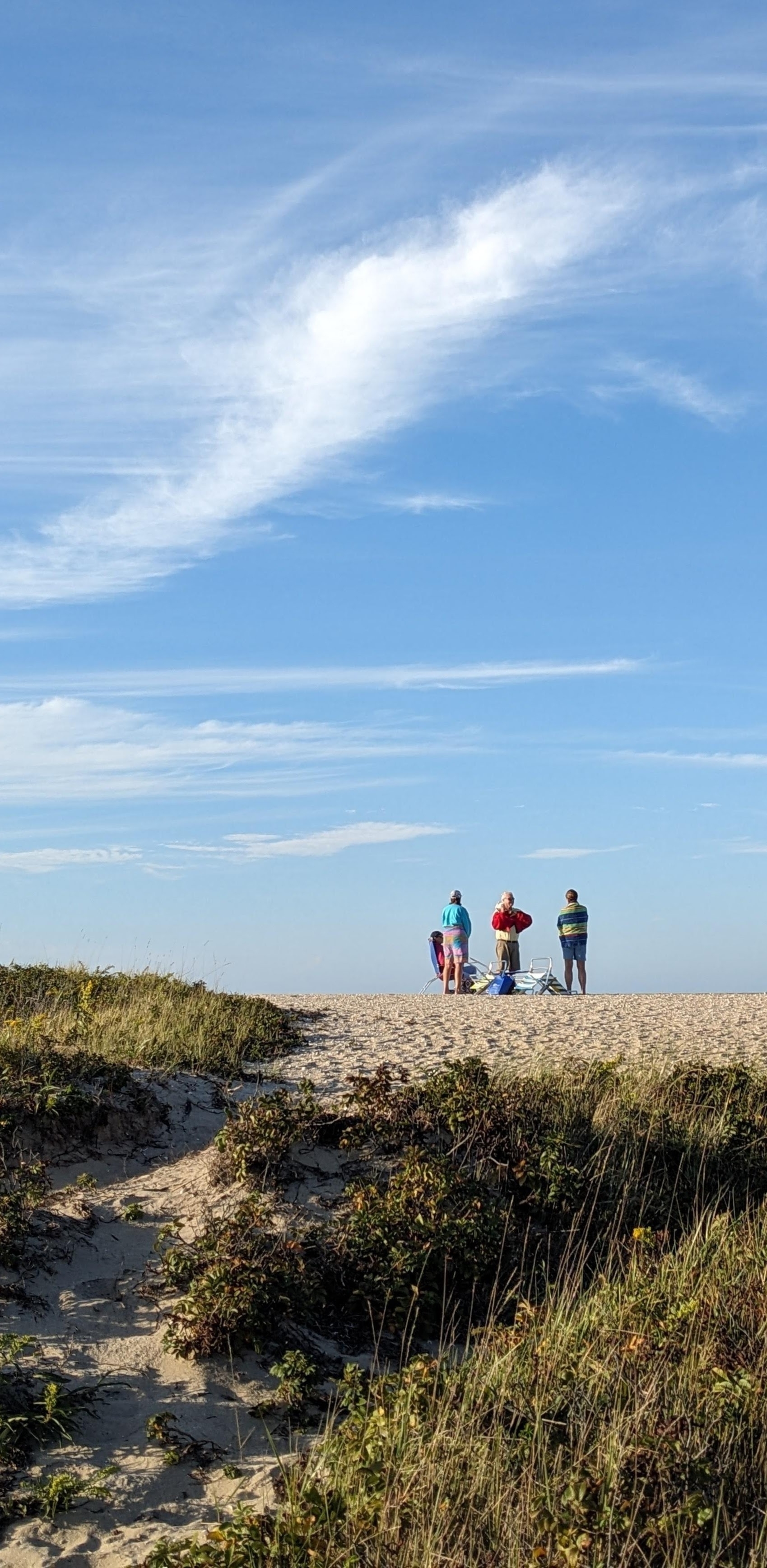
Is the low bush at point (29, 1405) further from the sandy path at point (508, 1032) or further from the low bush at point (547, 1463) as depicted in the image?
the sandy path at point (508, 1032)

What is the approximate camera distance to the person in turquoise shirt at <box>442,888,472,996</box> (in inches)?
901

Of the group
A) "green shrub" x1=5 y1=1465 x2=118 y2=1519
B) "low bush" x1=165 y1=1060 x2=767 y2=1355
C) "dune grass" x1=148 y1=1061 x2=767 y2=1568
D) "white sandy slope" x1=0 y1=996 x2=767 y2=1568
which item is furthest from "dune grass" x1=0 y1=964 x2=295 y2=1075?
"green shrub" x1=5 y1=1465 x2=118 y2=1519

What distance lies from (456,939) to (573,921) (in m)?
2.03

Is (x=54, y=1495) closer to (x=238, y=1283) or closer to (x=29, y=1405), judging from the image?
(x=29, y=1405)

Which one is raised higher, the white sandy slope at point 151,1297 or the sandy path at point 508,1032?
the sandy path at point 508,1032

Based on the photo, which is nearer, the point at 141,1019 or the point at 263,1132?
the point at 263,1132

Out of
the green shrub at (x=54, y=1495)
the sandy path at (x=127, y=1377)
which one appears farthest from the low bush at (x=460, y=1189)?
the green shrub at (x=54, y=1495)

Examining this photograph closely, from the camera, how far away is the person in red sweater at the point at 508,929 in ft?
76.0

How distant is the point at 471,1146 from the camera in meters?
10.3

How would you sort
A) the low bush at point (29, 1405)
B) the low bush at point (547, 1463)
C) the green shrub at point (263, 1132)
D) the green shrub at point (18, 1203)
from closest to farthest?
the low bush at point (547, 1463), the low bush at point (29, 1405), the green shrub at point (18, 1203), the green shrub at point (263, 1132)

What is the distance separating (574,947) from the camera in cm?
2284

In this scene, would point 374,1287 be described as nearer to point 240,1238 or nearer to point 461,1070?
point 240,1238

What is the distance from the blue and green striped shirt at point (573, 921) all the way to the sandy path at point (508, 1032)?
291 centimetres

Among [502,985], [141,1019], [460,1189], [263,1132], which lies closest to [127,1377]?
[263,1132]
